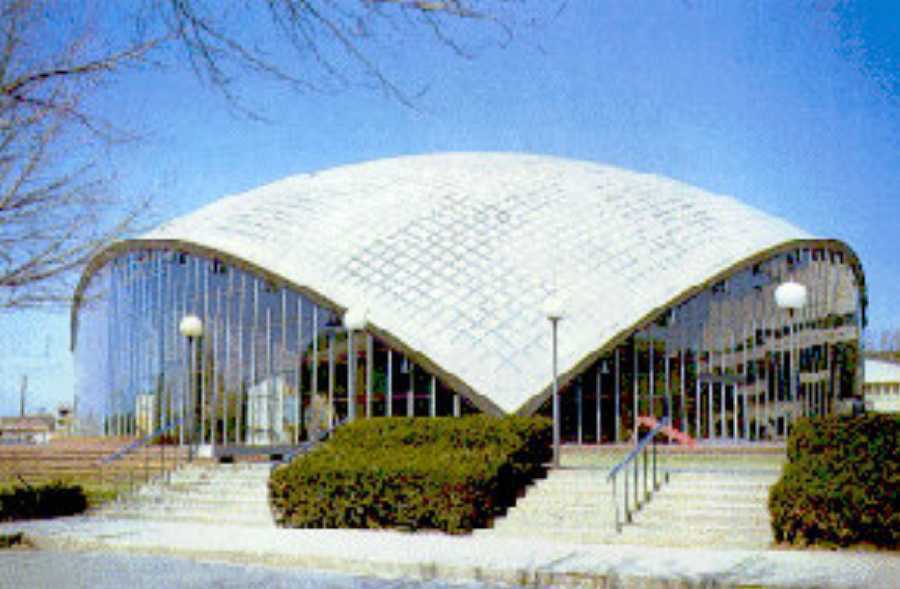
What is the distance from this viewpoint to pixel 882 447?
12758mm

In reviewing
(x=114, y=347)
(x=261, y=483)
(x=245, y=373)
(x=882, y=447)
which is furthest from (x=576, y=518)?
(x=114, y=347)

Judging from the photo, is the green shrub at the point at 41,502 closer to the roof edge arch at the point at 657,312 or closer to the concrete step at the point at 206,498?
the concrete step at the point at 206,498

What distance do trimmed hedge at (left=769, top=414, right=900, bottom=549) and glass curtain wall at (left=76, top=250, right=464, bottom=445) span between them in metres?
16.2

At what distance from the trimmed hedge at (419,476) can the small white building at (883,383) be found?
69.0 meters

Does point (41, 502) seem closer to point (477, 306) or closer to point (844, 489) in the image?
point (844, 489)

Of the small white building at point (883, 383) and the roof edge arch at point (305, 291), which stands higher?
the roof edge arch at point (305, 291)

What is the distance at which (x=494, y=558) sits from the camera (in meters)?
12.1

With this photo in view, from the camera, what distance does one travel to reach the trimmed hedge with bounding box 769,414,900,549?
12.3 meters

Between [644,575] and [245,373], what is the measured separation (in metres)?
23.7

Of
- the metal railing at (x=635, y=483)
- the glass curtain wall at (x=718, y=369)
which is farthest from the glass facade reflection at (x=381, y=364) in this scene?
the metal railing at (x=635, y=483)

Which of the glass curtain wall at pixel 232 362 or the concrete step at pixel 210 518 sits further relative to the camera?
the glass curtain wall at pixel 232 362

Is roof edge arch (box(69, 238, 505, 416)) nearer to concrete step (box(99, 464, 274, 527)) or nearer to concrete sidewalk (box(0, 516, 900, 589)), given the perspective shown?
concrete step (box(99, 464, 274, 527))

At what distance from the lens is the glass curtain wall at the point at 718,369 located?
30.3 m

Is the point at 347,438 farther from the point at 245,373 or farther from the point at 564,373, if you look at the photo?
the point at 245,373
